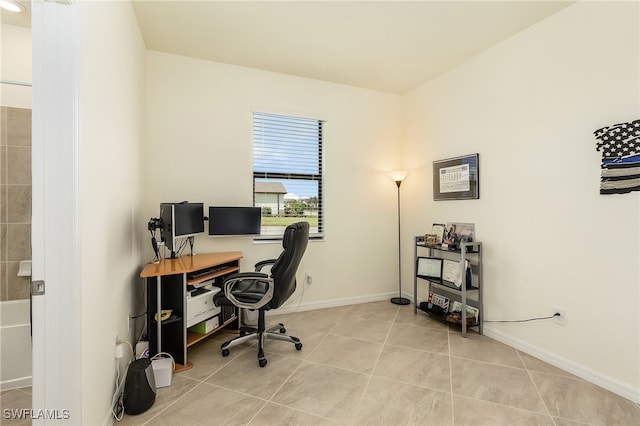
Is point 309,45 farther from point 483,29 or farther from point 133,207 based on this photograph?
point 133,207

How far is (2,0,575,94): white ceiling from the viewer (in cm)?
236

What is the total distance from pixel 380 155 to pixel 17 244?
3.74 metres

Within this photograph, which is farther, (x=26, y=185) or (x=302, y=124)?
(x=302, y=124)

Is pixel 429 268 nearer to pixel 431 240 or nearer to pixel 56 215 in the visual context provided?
pixel 431 240

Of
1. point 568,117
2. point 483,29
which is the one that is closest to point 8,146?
point 483,29

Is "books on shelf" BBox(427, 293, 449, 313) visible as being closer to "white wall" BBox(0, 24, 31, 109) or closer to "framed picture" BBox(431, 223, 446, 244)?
"framed picture" BBox(431, 223, 446, 244)

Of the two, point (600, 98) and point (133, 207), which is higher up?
point (600, 98)

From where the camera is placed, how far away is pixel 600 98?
7.06ft

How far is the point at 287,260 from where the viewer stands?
234 centimetres

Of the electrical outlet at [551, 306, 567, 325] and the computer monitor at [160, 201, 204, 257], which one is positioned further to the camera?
the computer monitor at [160, 201, 204, 257]

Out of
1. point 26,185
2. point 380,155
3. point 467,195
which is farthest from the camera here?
point 380,155

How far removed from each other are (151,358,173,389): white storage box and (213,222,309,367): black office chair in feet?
1.59

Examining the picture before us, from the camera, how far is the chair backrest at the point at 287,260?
7.54 ft

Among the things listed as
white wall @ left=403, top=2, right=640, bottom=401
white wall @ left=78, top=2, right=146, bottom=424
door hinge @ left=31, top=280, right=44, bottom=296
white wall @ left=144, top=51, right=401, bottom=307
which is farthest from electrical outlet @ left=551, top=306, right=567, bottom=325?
door hinge @ left=31, top=280, right=44, bottom=296
